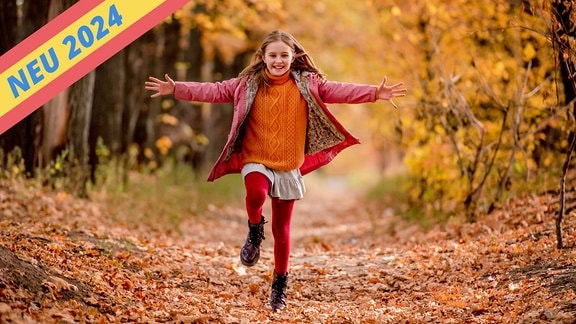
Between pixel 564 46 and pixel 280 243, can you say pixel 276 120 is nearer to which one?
pixel 280 243

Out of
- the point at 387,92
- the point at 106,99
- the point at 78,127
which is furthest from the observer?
the point at 106,99

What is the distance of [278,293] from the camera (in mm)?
6242

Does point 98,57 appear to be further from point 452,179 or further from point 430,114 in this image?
point 452,179

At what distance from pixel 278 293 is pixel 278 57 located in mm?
1895

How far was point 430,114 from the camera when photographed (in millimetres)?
10312

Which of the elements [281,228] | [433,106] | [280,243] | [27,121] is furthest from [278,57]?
[27,121]

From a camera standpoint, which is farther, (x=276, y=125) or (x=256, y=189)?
(x=276, y=125)

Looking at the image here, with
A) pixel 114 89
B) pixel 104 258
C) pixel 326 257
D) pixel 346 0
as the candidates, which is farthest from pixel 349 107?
pixel 104 258

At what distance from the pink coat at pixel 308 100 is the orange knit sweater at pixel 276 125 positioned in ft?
0.27

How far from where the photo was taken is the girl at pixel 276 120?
597 centimetres

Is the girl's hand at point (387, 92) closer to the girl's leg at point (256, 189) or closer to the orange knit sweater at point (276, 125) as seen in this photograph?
the orange knit sweater at point (276, 125)

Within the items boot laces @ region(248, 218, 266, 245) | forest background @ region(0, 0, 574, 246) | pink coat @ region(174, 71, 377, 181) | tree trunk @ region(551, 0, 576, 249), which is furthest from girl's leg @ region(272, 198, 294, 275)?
forest background @ region(0, 0, 574, 246)

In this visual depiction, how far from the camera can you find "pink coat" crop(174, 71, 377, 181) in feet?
19.6

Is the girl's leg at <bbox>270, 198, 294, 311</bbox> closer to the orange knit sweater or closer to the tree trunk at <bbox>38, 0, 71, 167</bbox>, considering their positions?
the orange knit sweater
